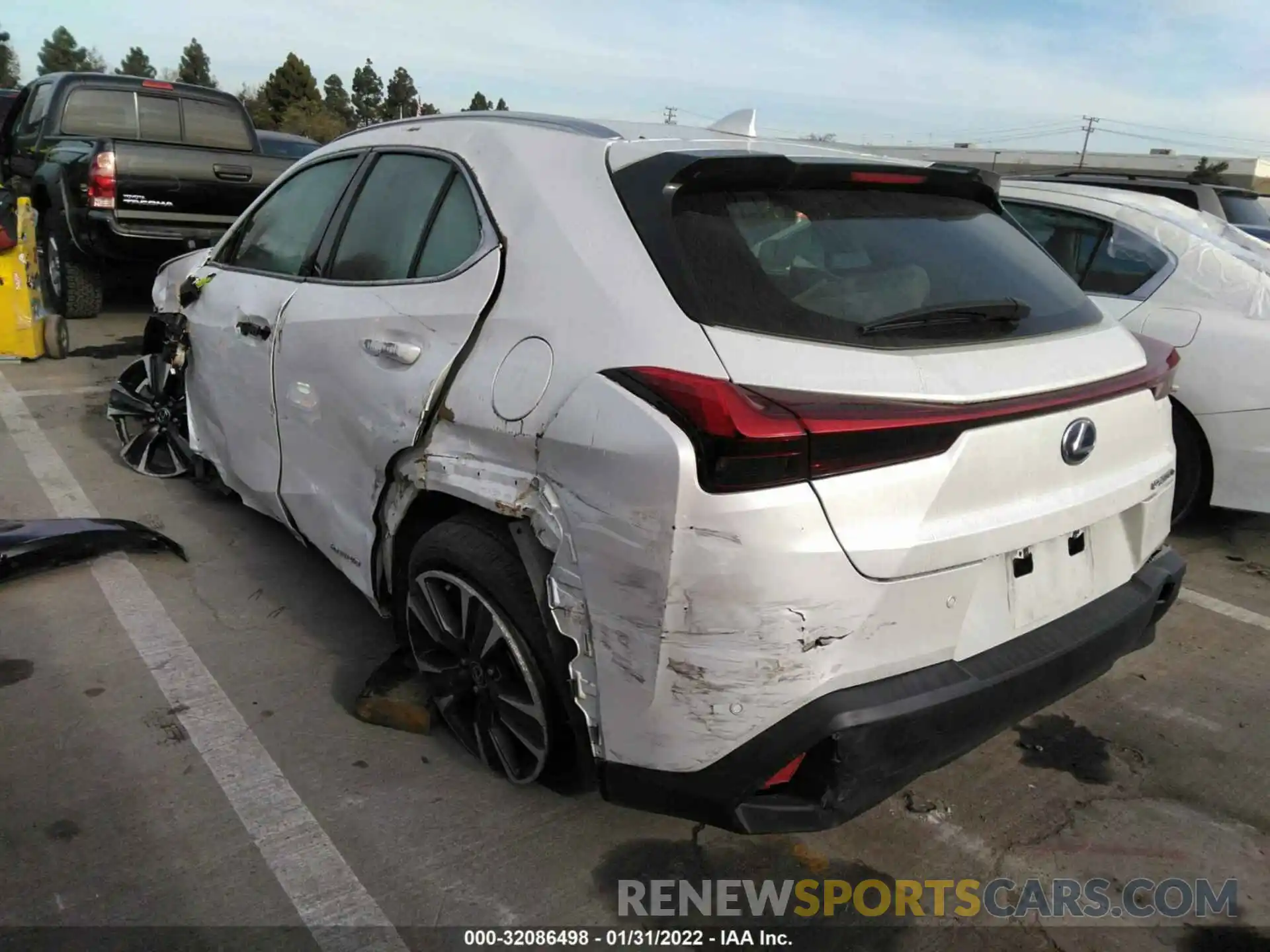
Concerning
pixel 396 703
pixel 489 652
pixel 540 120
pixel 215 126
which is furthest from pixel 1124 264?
pixel 215 126

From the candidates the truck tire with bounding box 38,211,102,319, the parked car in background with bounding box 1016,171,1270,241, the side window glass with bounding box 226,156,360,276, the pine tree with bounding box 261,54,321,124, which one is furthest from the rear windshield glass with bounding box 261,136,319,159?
the pine tree with bounding box 261,54,321,124

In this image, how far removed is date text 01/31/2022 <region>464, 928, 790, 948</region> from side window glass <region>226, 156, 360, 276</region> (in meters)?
2.35

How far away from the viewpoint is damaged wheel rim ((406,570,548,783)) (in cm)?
251

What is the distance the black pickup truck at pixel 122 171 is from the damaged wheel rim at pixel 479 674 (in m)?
6.34

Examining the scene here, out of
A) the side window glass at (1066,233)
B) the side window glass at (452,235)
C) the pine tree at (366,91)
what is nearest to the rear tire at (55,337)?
the side window glass at (452,235)

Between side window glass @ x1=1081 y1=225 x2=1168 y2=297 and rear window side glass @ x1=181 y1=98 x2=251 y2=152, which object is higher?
rear window side glass @ x1=181 y1=98 x2=251 y2=152

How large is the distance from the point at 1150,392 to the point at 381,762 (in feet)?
7.81

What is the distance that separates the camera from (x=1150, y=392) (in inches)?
104

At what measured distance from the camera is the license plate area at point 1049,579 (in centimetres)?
226

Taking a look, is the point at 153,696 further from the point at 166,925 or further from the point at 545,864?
the point at 545,864

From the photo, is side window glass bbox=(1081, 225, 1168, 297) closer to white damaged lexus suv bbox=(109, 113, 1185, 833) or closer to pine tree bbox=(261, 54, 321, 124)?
white damaged lexus suv bbox=(109, 113, 1185, 833)

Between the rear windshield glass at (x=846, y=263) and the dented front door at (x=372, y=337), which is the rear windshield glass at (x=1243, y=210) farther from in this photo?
the dented front door at (x=372, y=337)

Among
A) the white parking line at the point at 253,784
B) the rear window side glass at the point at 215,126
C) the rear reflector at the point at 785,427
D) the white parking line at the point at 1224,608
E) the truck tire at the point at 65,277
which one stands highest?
the rear window side glass at the point at 215,126

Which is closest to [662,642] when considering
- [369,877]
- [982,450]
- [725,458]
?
[725,458]
